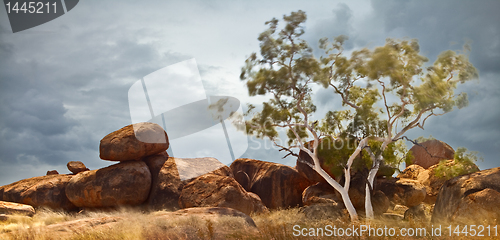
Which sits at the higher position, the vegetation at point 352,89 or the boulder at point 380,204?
the vegetation at point 352,89

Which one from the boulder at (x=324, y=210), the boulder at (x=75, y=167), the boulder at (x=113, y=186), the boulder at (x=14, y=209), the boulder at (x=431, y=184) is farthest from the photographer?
the boulder at (x=431, y=184)

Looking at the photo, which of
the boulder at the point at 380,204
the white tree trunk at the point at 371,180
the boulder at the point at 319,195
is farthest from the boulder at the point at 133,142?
the boulder at the point at 380,204

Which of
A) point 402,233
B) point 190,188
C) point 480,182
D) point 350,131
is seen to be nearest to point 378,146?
point 350,131

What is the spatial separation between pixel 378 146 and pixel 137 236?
17746mm

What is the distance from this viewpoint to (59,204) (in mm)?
20750

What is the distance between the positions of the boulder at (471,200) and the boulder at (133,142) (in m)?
15.9

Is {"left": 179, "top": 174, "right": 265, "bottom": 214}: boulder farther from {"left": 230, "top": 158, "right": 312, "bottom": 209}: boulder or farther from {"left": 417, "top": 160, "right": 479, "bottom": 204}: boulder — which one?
{"left": 417, "top": 160, "right": 479, "bottom": 204}: boulder

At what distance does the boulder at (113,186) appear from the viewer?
1931cm

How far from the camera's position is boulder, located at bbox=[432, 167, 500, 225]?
9382mm

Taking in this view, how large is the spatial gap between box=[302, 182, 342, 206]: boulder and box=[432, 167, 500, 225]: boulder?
11266 mm

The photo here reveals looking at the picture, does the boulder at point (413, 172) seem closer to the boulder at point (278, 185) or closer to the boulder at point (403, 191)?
the boulder at point (403, 191)

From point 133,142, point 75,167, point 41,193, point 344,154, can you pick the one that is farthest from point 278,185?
point 41,193

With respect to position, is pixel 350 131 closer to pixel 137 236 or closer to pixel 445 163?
pixel 445 163

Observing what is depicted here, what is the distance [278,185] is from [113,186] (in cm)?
1155
